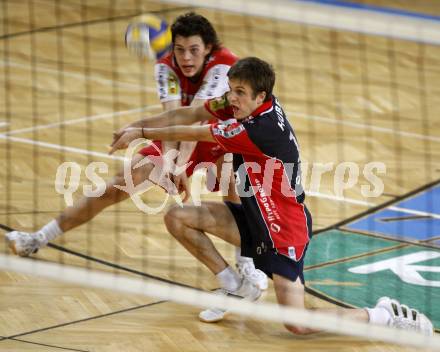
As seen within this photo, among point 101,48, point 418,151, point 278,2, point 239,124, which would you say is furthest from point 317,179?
point 101,48

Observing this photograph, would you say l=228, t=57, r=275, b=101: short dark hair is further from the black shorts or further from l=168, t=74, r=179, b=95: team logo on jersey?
l=168, t=74, r=179, b=95: team logo on jersey

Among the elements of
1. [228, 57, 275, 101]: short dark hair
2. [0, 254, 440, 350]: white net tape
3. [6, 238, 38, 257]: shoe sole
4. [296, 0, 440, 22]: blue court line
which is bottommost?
[0, 254, 440, 350]: white net tape

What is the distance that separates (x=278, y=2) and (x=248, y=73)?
590mm

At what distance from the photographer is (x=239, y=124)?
607 centimetres

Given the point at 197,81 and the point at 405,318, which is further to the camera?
the point at 197,81

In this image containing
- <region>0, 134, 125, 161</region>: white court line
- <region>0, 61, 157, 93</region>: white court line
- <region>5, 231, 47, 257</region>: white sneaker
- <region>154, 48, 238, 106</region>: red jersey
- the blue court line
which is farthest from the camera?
the blue court line

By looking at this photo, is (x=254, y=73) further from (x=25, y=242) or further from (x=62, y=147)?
(x=62, y=147)

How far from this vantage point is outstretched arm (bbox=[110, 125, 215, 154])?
20.4 feet

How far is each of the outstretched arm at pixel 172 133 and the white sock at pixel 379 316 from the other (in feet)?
4.57

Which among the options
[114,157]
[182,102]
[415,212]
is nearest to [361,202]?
[415,212]

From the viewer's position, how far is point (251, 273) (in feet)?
23.4

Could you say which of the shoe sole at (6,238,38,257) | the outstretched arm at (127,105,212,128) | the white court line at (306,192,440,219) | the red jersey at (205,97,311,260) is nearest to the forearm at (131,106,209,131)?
the outstretched arm at (127,105,212,128)

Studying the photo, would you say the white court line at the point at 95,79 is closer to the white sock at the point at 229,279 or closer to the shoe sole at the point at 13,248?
the shoe sole at the point at 13,248

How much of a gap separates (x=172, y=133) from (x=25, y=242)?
65.6 inches
